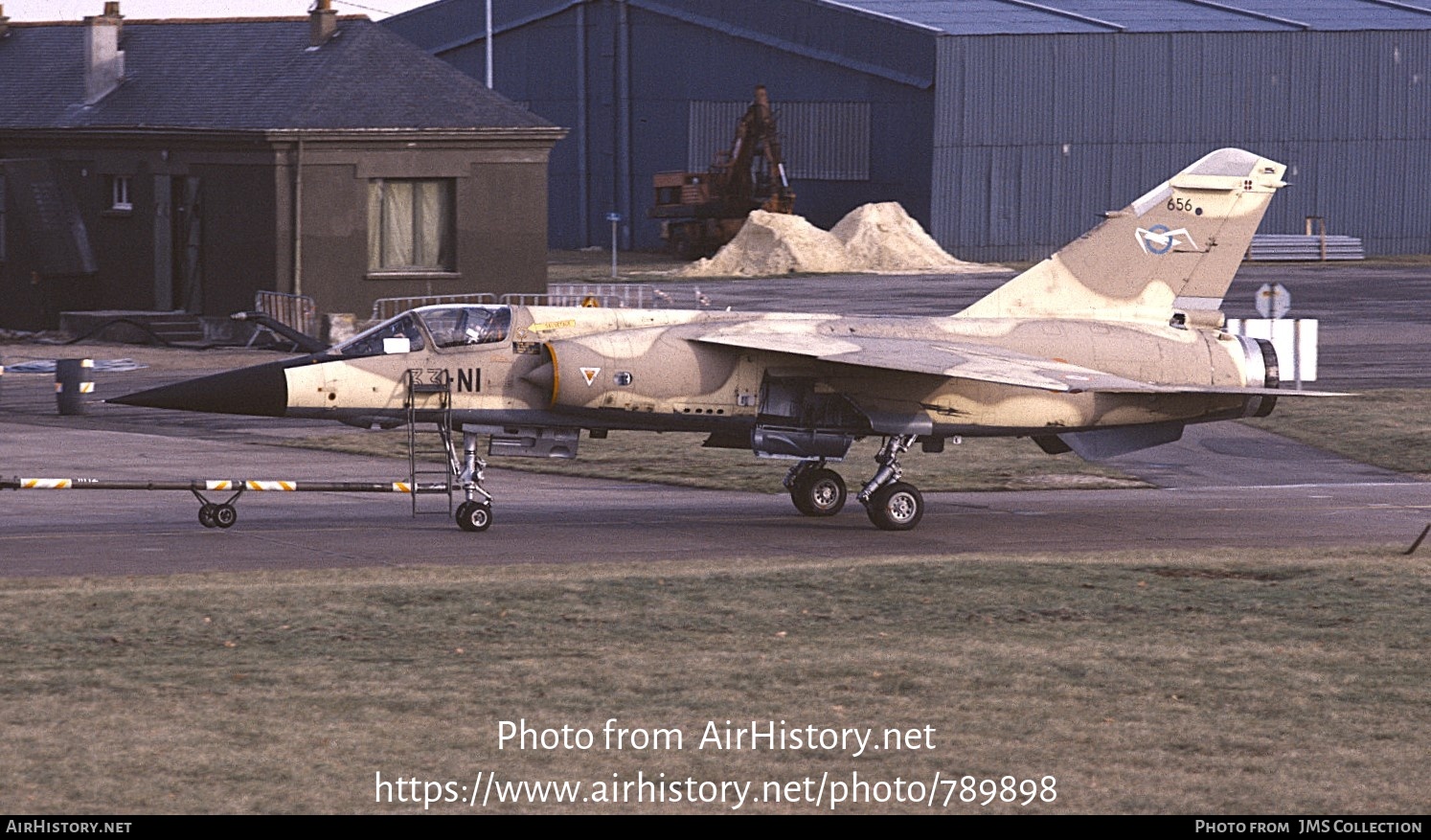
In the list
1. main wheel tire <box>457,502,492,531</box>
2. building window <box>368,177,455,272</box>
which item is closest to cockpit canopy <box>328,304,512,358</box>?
main wheel tire <box>457,502,492,531</box>

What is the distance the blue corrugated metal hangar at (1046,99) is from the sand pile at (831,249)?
219cm

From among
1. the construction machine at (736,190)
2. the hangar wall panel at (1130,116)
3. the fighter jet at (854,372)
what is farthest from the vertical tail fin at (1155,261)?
the construction machine at (736,190)

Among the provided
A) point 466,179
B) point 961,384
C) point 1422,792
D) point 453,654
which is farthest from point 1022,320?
point 466,179

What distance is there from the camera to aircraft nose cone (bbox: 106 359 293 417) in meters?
20.8

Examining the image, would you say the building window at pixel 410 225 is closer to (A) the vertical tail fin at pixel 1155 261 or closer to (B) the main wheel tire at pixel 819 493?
(B) the main wheel tire at pixel 819 493

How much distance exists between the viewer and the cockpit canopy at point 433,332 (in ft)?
70.3

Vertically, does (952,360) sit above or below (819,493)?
above

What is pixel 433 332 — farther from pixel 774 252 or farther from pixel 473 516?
pixel 774 252

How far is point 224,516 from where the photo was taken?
2156cm

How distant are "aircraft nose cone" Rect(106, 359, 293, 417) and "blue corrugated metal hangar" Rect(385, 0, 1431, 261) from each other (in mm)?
54000

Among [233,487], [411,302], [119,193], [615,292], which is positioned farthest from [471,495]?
[615,292]

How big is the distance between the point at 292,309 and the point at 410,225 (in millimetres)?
3913
